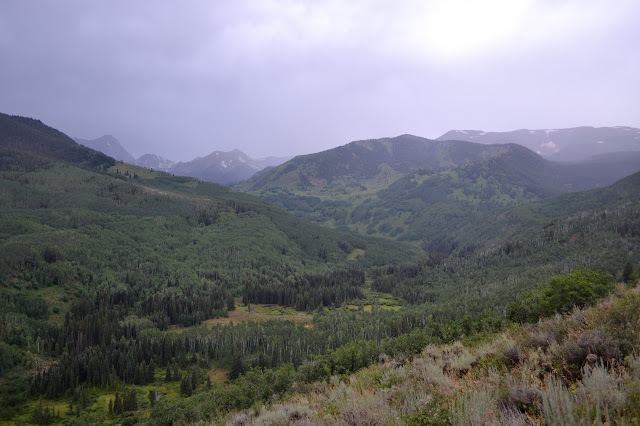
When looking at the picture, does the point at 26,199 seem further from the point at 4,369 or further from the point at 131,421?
the point at 131,421

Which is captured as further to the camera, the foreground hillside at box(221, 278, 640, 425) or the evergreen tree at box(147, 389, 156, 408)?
the evergreen tree at box(147, 389, 156, 408)

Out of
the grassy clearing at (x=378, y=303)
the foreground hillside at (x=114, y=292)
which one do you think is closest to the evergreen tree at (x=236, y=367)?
the foreground hillside at (x=114, y=292)

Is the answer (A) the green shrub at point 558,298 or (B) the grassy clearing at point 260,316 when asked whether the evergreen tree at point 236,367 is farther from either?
(A) the green shrub at point 558,298

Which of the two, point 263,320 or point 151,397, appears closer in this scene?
point 151,397

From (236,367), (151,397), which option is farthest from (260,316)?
(151,397)

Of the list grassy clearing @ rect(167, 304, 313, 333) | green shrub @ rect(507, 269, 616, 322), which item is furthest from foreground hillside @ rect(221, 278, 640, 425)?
grassy clearing @ rect(167, 304, 313, 333)

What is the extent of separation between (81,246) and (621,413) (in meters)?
173

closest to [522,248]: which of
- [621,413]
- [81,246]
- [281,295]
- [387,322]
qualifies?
[387,322]

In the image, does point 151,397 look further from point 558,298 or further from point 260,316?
point 558,298

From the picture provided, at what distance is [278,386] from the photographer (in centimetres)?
3347

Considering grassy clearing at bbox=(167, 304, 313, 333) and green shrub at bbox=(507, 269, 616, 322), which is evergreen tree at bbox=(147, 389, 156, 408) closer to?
grassy clearing at bbox=(167, 304, 313, 333)

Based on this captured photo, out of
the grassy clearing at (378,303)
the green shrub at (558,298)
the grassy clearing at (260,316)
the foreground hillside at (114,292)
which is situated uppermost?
the green shrub at (558,298)

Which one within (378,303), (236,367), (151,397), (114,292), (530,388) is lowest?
(378,303)

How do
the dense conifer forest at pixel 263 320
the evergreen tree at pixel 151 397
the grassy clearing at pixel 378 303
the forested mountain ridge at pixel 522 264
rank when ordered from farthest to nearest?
1. the grassy clearing at pixel 378 303
2. the forested mountain ridge at pixel 522 264
3. the evergreen tree at pixel 151 397
4. the dense conifer forest at pixel 263 320
